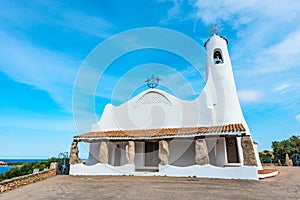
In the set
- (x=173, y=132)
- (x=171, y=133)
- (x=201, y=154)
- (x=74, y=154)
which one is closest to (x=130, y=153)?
(x=171, y=133)

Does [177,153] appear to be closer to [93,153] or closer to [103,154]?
[103,154]

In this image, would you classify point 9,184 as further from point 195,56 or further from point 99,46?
point 195,56

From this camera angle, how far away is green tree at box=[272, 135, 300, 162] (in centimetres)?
2027

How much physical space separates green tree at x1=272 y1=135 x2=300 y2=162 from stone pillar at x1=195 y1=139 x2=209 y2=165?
15.4 meters

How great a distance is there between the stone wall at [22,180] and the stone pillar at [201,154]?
8.00 metres

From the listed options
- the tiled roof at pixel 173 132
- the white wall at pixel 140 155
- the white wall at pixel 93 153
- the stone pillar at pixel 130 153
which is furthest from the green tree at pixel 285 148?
the white wall at pixel 93 153

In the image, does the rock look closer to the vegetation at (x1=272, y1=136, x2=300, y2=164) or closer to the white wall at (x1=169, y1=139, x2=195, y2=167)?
the white wall at (x1=169, y1=139, x2=195, y2=167)

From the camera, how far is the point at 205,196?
5887 millimetres

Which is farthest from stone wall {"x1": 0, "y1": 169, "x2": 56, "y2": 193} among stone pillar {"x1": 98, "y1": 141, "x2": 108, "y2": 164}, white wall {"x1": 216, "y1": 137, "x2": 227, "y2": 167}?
white wall {"x1": 216, "y1": 137, "x2": 227, "y2": 167}

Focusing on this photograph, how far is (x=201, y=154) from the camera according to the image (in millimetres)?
9797

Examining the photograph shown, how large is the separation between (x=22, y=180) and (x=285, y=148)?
23660mm

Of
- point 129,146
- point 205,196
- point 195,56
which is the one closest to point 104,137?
point 129,146

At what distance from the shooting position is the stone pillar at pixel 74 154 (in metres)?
11.7

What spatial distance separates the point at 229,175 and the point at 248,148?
5.10 ft
